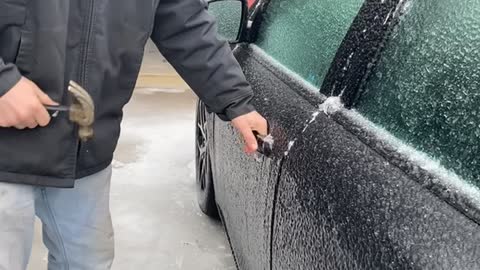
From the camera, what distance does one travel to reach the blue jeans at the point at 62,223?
162 cm

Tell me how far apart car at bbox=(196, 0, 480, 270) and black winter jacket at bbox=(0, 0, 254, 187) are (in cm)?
23

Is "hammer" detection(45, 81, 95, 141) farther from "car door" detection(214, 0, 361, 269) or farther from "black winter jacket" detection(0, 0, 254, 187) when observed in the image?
"car door" detection(214, 0, 361, 269)

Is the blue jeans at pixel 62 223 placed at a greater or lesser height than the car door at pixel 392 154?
lesser

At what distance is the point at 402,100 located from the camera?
1354mm

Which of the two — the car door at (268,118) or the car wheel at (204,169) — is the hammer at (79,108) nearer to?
the car door at (268,118)

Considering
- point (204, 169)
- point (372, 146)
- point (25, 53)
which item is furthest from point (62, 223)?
point (204, 169)

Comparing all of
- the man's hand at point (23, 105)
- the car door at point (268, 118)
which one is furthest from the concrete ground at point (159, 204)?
the man's hand at point (23, 105)

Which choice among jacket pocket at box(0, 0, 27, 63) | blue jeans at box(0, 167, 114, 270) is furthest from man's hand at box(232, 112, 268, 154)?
jacket pocket at box(0, 0, 27, 63)

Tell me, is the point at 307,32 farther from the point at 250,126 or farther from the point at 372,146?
the point at 372,146

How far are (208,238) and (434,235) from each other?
2.28 metres

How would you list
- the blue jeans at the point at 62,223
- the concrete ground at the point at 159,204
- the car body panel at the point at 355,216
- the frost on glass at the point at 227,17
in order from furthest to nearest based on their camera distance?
the frost on glass at the point at 227,17 < the concrete ground at the point at 159,204 < the blue jeans at the point at 62,223 < the car body panel at the point at 355,216

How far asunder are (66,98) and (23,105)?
174 millimetres

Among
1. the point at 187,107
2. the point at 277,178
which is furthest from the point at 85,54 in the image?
the point at 187,107

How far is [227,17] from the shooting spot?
321cm
